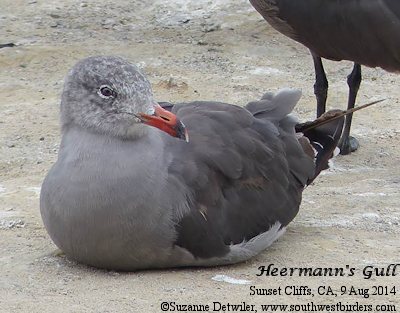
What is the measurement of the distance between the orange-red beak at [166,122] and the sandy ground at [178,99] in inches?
24.5

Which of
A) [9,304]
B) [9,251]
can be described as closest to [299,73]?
[9,251]

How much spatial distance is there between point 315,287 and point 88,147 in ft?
3.63

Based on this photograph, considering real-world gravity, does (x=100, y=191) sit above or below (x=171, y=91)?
above

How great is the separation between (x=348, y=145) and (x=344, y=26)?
0.86 metres

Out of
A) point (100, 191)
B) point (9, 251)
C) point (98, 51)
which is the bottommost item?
point (98, 51)

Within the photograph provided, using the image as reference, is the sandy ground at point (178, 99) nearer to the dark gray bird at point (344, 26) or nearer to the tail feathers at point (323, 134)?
the tail feathers at point (323, 134)

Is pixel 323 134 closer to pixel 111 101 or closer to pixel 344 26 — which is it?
pixel 344 26

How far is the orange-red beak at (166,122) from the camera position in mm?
4371

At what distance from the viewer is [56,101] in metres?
7.83

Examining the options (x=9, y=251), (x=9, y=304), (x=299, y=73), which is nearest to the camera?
(x=9, y=304)

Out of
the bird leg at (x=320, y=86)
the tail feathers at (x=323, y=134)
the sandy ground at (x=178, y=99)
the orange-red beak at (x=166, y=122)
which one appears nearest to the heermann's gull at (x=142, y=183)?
the orange-red beak at (x=166, y=122)

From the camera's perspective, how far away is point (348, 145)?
23.0 feet

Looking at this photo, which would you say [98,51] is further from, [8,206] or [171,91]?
[8,206]

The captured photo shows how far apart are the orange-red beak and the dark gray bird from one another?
2.37 metres
